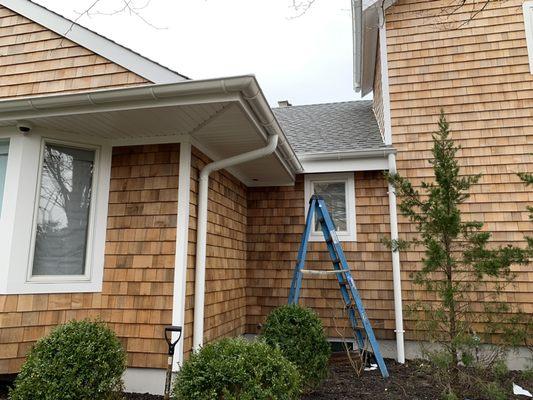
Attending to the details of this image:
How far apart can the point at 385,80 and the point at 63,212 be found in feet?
15.0

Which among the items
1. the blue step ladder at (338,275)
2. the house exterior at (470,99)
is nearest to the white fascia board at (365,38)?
the house exterior at (470,99)

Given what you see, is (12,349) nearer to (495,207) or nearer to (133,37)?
(133,37)

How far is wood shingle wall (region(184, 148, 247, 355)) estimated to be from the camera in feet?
12.5

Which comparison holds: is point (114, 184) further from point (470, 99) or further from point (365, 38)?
point (470, 99)

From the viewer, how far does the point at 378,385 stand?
154 inches

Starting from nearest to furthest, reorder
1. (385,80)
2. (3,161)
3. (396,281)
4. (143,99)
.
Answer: (143,99) < (3,161) < (396,281) < (385,80)

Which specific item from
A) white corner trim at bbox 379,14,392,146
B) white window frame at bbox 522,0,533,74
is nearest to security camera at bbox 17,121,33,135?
white corner trim at bbox 379,14,392,146

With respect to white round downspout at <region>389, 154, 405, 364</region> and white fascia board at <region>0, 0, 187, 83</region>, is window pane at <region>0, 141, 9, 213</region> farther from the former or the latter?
white round downspout at <region>389, 154, 405, 364</region>

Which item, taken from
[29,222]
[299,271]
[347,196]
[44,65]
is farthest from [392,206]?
[44,65]

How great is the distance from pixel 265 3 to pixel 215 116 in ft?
4.89

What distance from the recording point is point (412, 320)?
4.91 metres

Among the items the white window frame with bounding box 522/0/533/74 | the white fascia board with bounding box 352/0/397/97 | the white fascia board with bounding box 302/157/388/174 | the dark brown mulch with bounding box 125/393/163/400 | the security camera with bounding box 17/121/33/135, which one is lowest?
the dark brown mulch with bounding box 125/393/163/400

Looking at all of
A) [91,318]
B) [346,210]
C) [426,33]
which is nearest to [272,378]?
[91,318]

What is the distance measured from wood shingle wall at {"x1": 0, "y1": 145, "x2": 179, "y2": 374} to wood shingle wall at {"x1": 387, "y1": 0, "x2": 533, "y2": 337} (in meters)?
3.16
